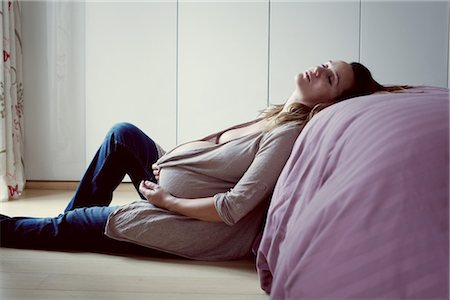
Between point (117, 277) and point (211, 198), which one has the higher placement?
point (211, 198)

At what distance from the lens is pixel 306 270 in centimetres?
92

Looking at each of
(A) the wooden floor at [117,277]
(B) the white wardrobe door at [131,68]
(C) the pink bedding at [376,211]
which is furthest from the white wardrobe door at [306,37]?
(C) the pink bedding at [376,211]

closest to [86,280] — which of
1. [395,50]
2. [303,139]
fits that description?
[303,139]

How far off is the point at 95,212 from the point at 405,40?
235 centimetres

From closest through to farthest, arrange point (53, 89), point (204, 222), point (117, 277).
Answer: point (117, 277), point (204, 222), point (53, 89)

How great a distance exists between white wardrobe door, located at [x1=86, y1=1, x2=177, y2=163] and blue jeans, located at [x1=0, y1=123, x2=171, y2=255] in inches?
52.1

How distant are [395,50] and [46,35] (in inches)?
80.5

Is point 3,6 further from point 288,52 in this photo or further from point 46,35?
point 288,52

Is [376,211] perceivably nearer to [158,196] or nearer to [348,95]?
[348,95]

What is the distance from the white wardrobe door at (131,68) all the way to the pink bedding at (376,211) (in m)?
2.30

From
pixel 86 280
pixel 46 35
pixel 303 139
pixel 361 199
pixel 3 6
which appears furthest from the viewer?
pixel 46 35

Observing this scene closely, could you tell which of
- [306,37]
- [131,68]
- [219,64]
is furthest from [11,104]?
[306,37]

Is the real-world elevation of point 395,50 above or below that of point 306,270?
above

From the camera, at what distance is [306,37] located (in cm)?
338
